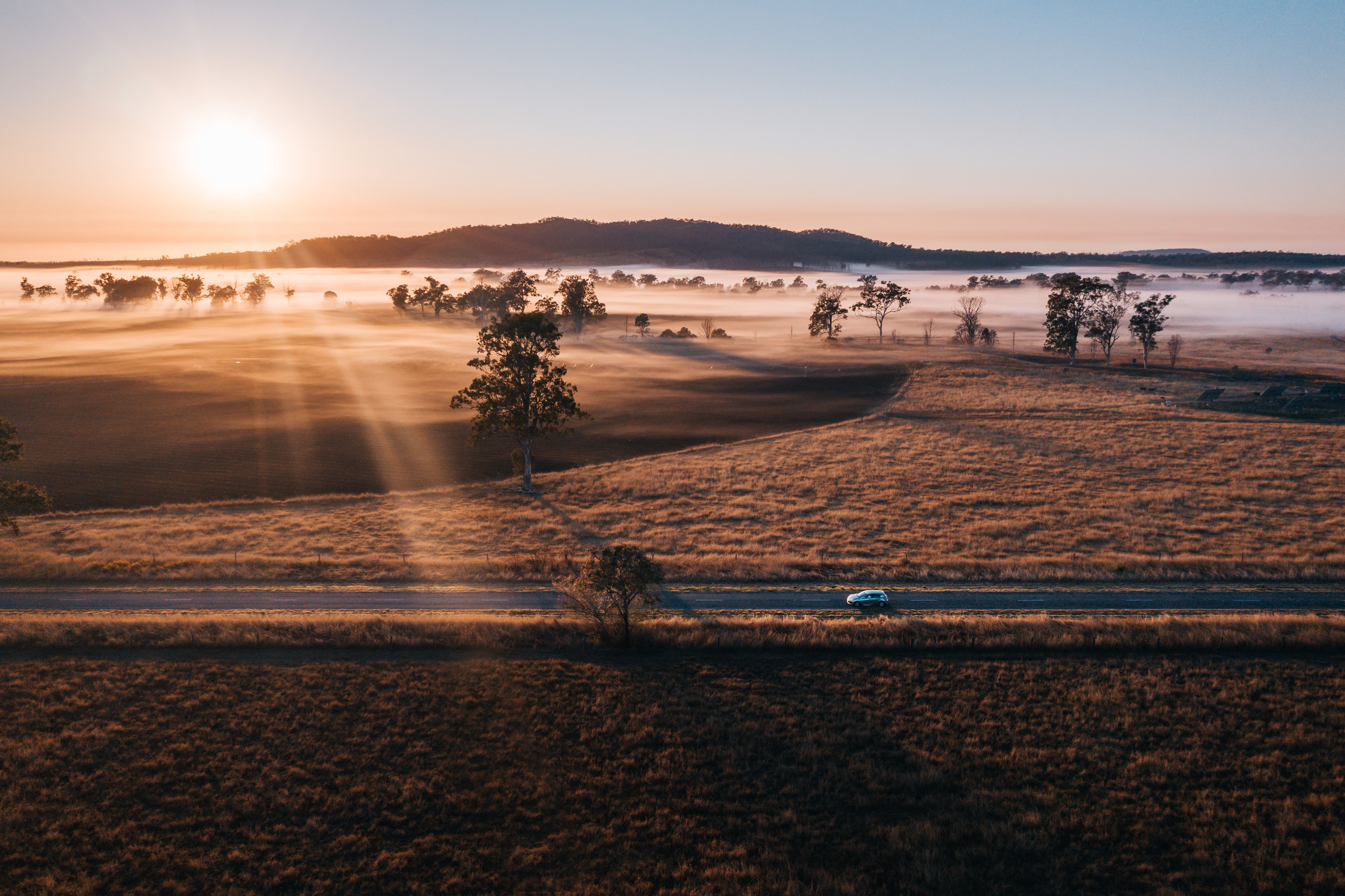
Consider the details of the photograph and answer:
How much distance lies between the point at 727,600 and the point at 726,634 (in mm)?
4822

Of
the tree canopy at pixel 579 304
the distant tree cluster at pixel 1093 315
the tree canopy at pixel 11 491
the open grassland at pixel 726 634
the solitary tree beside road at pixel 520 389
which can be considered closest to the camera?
the open grassland at pixel 726 634

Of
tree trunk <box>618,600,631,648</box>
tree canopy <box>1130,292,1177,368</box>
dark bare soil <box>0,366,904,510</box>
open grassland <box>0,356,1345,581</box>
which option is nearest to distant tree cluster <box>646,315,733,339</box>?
dark bare soil <box>0,366,904,510</box>

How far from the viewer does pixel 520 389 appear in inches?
2328

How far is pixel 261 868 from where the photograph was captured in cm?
1816

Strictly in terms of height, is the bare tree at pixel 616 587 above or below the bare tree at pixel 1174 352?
below

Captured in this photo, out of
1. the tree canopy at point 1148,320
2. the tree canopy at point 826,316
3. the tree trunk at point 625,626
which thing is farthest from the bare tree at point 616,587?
the tree canopy at point 826,316

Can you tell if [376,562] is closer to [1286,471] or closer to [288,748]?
[288,748]

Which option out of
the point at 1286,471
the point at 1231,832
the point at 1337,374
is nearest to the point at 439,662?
the point at 1231,832

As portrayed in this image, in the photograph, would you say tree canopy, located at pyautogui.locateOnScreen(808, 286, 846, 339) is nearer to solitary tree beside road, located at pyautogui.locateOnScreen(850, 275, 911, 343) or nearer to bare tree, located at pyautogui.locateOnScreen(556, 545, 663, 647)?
solitary tree beside road, located at pyautogui.locateOnScreen(850, 275, 911, 343)

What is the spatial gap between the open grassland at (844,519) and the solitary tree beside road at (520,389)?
547cm

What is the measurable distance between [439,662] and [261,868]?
36.3ft

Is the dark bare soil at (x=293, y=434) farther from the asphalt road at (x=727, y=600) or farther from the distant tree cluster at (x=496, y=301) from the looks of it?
the distant tree cluster at (x=496, y=301)

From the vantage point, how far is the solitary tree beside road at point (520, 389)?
193ft

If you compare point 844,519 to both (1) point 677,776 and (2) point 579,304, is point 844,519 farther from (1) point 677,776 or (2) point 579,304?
(2) point 579,304
